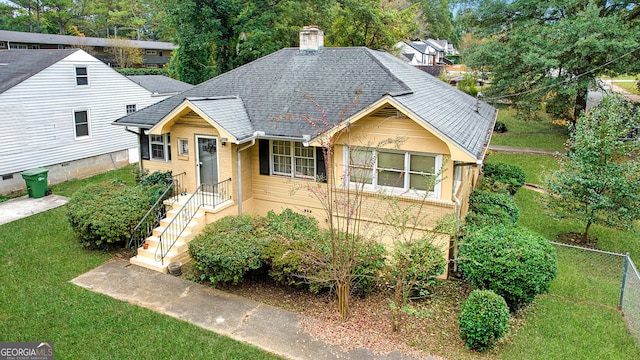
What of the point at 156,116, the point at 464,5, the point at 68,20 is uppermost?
the point at 68,20

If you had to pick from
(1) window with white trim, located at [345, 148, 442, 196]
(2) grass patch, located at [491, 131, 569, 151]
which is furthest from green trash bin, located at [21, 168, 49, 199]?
(2) grass patch, located at [491, 131, 569, 151]

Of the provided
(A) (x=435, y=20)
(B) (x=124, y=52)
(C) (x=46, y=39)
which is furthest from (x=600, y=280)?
(A) (x=435, y=20)

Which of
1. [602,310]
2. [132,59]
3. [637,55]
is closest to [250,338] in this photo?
[602,310]

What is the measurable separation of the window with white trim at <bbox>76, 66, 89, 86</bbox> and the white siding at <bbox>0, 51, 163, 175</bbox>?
0.19 m

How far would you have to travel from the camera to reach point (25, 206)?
16281 mm

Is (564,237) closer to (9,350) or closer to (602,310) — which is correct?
(602,310)

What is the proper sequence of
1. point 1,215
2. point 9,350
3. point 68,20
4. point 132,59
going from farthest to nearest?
point 68,20 → point 132,59 → point 1,215 → point 9,350

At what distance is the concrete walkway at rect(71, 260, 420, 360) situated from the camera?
334 inches

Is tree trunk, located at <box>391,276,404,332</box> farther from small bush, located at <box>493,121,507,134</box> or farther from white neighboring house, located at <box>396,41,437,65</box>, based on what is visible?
white neighboring house, located at <box>396,41,437,65</box>

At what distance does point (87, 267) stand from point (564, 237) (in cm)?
1526

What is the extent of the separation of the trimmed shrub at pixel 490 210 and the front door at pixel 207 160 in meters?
7.83

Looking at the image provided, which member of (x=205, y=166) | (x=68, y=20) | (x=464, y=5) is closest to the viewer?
(x=205, y=166)

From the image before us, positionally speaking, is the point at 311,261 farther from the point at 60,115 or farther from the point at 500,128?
the point at 500,128

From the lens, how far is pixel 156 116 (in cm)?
1454
